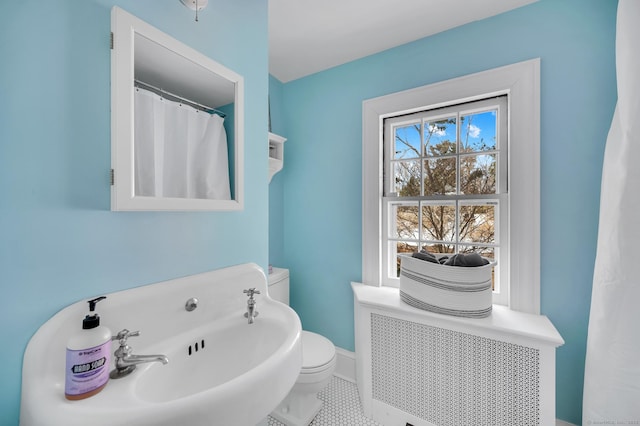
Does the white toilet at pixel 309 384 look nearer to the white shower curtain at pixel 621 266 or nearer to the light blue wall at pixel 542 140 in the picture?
the light blue wall at pixel 542 140

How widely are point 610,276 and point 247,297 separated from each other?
4.91 ft

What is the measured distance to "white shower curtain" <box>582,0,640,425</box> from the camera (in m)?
0.97

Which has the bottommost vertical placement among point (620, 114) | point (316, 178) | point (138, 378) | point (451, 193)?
point (138, 378)

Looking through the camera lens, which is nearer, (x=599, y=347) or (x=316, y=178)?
(x=599, y=347)

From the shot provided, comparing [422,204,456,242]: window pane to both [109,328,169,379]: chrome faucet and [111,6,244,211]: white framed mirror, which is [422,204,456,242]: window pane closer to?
[111,6,244,211]: white framed mirror

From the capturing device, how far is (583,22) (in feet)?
4.00

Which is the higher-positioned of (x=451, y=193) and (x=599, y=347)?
(x=451, y=193)

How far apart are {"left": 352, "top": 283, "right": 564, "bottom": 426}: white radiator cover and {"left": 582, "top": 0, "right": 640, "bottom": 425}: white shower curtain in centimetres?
17

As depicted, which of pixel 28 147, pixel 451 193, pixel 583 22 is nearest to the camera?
pixel 28 147

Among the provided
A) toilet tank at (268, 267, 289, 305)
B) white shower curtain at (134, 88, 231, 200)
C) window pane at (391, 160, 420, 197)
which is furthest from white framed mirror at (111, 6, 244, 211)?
window pane at (391, 160, 420, 197)

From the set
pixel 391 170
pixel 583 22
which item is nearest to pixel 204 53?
pixel 391 170

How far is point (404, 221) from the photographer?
1747mm

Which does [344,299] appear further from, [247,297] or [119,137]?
[119,137]

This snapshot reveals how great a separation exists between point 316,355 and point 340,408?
0.43m
